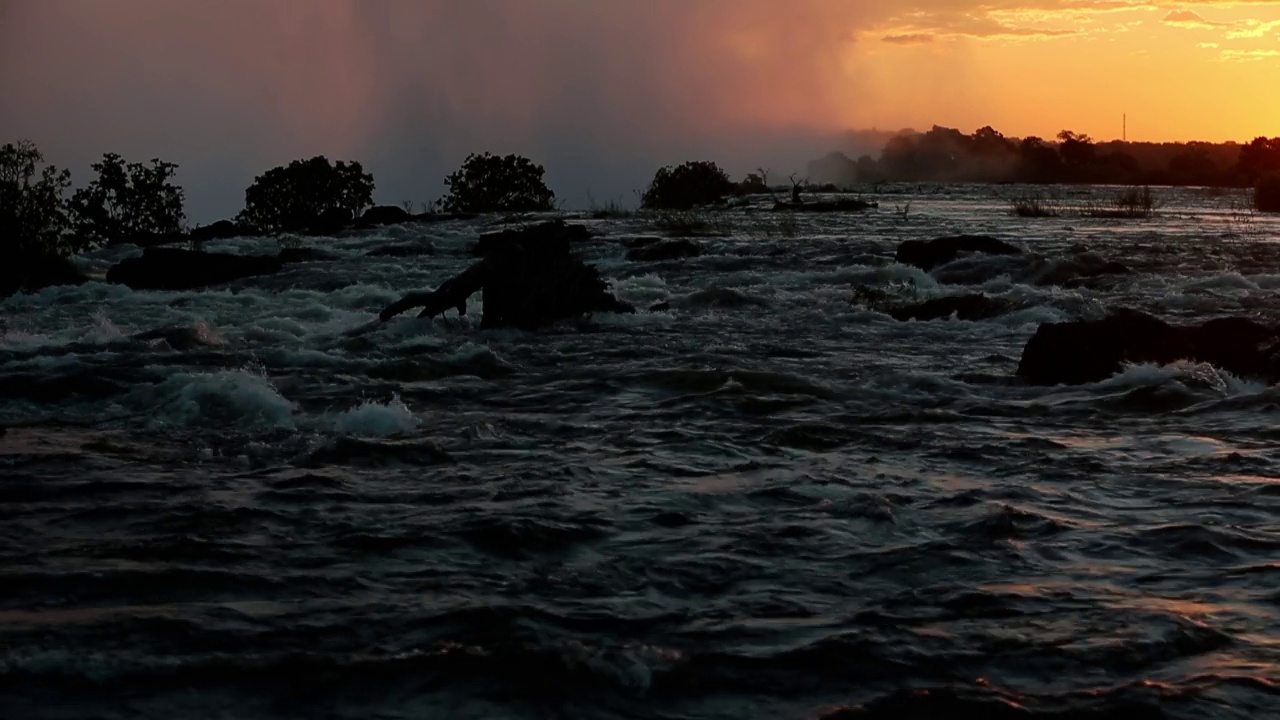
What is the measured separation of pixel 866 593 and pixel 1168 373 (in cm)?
647

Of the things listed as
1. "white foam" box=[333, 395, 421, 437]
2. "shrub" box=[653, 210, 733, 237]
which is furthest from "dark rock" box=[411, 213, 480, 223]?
"white foam" box=[333, 395, 421, 437]

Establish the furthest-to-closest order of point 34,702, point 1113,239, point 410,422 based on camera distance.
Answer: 1. point 1113,239
2. point 410,422
3. point 34,702

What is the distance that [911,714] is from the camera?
171 inches

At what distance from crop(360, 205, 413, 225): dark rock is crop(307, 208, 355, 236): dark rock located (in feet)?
2.00

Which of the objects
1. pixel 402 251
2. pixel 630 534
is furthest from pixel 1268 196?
pixel 630 534

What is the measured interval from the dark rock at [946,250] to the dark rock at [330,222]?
69.5 ft

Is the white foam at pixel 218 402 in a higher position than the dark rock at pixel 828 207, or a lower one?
Result: lower

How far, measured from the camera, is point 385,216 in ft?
144

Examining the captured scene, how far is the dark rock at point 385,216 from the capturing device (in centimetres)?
4338

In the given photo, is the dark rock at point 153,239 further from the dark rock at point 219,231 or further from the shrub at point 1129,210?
the shrub at point 1129,210

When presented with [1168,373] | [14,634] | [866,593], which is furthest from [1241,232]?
[14,634]

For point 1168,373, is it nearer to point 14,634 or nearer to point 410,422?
point 410,422

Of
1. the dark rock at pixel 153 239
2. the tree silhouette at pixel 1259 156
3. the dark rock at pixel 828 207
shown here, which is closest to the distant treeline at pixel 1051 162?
the tree silhouette at pixel 1259 156

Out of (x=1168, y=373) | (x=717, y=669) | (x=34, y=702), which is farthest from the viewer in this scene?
(x=1168, y=373)
